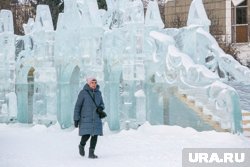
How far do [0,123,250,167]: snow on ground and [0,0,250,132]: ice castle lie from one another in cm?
53

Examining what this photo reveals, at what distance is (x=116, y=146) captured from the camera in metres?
13.1

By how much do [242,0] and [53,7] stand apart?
11080 millimetres

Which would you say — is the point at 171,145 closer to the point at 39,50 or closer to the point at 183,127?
the point at 183,127

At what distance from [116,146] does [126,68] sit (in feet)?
10.9

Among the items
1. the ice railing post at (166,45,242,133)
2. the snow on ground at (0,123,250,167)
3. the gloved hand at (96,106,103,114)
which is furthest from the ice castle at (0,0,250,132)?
the gloved hand at (96,106,103,114)

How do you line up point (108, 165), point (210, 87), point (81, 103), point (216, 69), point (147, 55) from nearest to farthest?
point (108, 165) → point (81, 103) → point (210, 87) → point (147, 55) → point (216, 69)

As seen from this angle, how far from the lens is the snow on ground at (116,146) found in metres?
11.0

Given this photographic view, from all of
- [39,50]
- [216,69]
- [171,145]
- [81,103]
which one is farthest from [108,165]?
[39,50]

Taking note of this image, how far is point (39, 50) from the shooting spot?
1814 centimetres

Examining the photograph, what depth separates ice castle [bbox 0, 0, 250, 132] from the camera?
14.5 meters

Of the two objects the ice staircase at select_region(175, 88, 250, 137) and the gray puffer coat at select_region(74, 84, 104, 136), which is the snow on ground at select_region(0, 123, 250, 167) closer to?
the ice staircase at select_region(175, 88, 250, 137)

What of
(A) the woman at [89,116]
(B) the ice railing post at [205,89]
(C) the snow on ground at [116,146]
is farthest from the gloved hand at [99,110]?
(B) the ice railing post at [205,89]

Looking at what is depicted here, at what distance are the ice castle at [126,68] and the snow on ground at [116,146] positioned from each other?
0.53 metres

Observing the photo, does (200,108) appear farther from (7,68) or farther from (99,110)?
(7,68)
